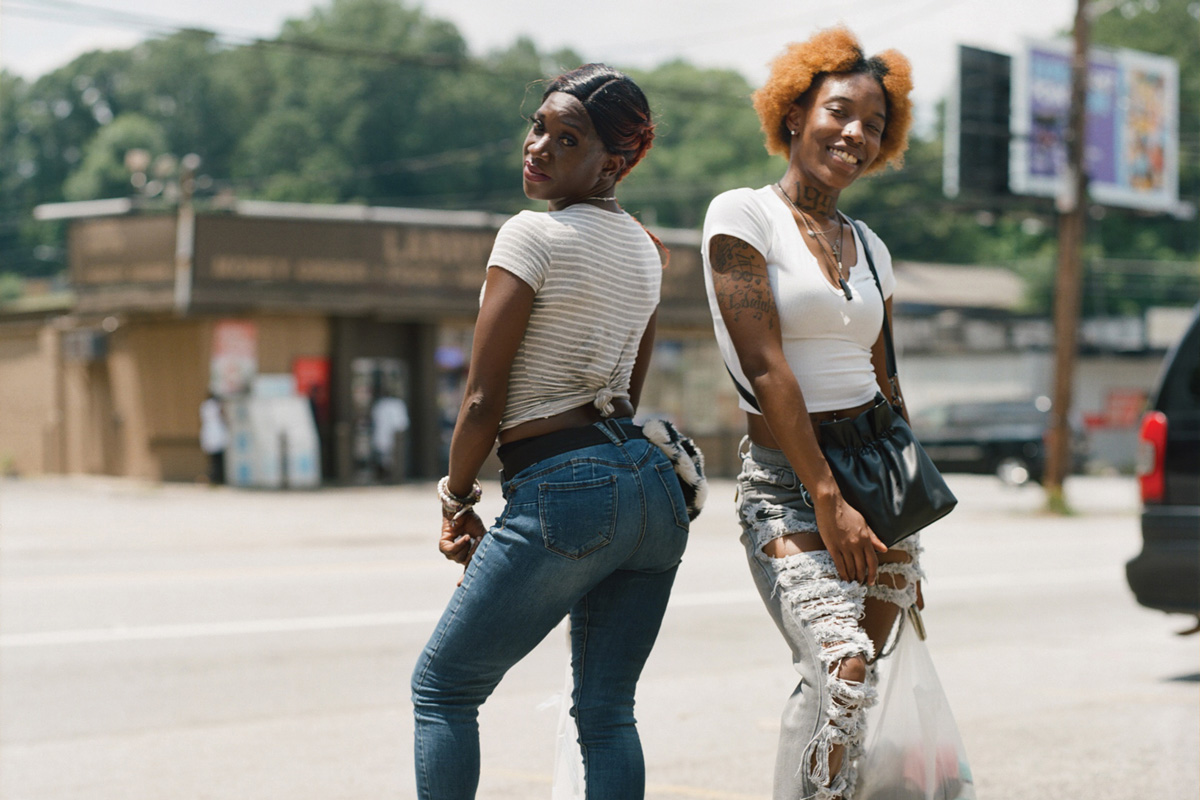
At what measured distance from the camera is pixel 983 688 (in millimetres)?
6801

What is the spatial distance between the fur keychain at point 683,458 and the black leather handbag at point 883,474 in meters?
0.22

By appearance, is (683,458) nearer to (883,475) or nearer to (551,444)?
(551,444)

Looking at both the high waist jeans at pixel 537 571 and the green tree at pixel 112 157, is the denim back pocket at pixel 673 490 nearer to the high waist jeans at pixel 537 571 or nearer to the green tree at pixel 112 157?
the high waist jeans at pixel 537 571

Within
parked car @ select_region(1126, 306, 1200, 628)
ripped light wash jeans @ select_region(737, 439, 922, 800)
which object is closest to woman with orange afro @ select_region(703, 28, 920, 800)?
ripped light wash jeans @ select_region(737, 439, 922, 800)

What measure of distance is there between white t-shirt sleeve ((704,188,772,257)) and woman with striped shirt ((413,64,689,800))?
0.19 m

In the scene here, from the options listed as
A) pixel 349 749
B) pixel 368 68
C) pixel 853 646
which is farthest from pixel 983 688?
pixel 368 68

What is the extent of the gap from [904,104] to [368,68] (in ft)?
235

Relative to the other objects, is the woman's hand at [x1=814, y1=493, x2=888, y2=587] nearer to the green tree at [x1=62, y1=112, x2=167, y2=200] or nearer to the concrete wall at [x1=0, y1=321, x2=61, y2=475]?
the concrete wall at [x1=0, y1=321, x2=61, y2=475]

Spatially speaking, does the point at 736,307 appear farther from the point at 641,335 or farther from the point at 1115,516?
the point at 1115,516

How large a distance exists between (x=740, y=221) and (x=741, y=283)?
0.49ft

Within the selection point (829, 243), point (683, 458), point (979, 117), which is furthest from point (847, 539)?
point (979, 117)

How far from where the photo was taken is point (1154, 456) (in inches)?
272

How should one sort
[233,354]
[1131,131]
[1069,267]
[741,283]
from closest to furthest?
[741,283] < [1069,267] < [233,354] < [1131,131]

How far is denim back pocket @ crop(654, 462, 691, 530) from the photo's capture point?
9.79ft
